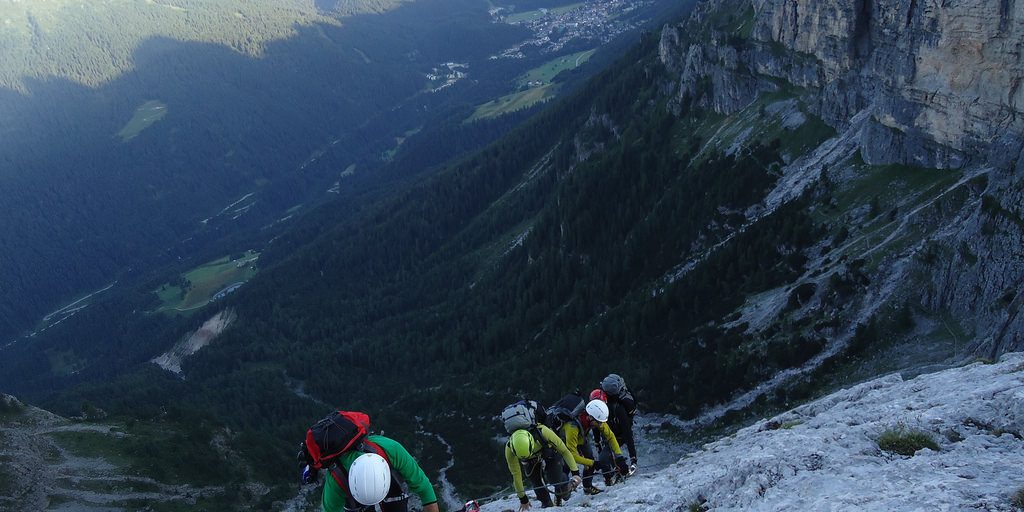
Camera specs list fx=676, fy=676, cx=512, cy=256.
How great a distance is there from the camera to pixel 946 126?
68.4 meters

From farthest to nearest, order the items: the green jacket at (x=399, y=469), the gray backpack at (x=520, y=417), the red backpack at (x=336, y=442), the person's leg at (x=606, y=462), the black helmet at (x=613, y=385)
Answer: the person's leg at (x=606, y=462), the black helmet at (x=613, y=385), the gray backpack at (x=520, y=417), the green jacket at (x=399, y=469), the red backpack at (x=336, y=442)

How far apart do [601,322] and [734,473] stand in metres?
90.1

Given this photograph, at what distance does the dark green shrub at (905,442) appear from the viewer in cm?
1827

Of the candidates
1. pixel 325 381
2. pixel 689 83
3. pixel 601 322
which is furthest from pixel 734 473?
pixel 325 381

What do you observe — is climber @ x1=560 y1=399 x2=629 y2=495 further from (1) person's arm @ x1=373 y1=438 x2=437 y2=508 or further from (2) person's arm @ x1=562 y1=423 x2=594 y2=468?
(1) person's arm @ x1=373 y1=438 x2=437 y2=508

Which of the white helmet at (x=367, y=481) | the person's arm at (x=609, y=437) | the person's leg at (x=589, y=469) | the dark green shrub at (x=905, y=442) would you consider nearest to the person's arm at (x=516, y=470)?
the person's leg at (x=589, y=469)

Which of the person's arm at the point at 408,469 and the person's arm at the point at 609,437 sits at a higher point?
the person's arm at the point at 408,469

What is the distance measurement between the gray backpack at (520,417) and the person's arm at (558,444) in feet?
1.39

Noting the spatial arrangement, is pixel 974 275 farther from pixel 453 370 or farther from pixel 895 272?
pixel 453 370

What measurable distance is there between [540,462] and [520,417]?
2595 millimetres

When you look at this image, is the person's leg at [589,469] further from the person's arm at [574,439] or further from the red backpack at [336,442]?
the red backpack at [336,442]

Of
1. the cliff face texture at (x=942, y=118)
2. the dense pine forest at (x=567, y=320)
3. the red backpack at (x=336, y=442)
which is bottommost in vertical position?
the dense pine forest at (x=567, y=320)

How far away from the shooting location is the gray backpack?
22438 mm

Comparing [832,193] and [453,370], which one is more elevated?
[832,193]
